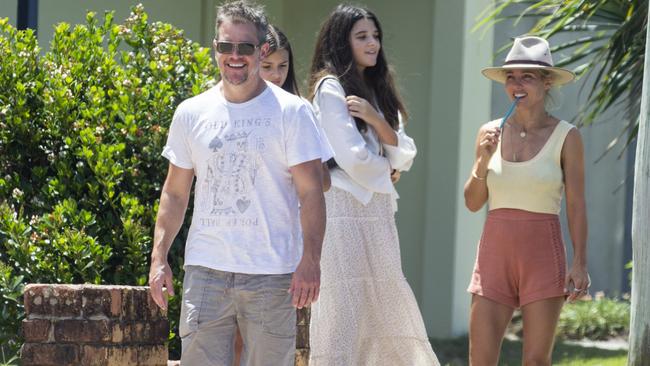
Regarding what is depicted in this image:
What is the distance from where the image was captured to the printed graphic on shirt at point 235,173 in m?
4.38

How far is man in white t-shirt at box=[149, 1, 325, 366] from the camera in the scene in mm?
4371

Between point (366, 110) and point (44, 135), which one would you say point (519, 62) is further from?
point (44, 135)

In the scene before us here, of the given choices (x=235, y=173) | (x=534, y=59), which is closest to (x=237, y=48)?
(x=235, y=173)

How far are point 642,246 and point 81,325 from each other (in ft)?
7.96

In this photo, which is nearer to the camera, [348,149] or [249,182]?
[249,182]

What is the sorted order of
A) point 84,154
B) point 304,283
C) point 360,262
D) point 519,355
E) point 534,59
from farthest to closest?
point 519,355, point 84,154, point 360,262, point 534,59, point 304,283

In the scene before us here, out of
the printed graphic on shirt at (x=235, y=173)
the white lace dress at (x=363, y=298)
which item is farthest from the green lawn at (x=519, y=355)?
the printed graphic on shirt at (x=235, y=173)

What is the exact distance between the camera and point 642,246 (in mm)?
A: 5277

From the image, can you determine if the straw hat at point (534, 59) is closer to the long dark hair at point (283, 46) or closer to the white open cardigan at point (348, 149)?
the white open cardigan at point (348, 149)

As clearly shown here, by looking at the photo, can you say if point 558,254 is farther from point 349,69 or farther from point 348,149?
point 349,69

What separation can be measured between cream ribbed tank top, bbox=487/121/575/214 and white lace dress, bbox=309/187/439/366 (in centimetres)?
60

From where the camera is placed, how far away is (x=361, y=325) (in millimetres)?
5684

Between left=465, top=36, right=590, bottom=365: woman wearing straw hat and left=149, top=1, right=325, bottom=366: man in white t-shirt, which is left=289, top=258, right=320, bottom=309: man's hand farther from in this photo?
left=465, top=36, right=590, bottom=365: woman wearing straw hat

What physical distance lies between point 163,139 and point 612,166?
27.9 ft
